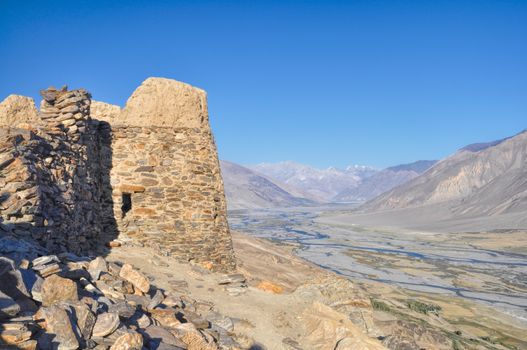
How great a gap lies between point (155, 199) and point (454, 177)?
449 ft

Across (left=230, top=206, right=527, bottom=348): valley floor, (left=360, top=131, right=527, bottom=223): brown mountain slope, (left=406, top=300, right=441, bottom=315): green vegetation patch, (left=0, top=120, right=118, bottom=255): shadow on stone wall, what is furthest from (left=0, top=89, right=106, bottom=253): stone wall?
(left=360, top=131, right=527, bottom=223): brown mountain slope

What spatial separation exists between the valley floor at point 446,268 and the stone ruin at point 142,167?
2021 centimetres

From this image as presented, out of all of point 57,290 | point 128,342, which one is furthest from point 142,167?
point 128,342

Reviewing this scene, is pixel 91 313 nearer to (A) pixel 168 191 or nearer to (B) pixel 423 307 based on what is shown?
(A) pixel 168 191

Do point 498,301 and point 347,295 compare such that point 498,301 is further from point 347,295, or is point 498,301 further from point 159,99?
point 159,99

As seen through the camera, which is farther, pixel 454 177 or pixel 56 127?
pixel 454 177

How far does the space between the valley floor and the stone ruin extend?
2021 cm

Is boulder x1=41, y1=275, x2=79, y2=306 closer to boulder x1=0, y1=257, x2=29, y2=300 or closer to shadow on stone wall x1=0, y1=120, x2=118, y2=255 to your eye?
boulder x1=0, y1=257, x2=29, y2=300

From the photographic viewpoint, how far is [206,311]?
7609 mm

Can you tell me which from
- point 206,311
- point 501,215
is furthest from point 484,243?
point 206,311

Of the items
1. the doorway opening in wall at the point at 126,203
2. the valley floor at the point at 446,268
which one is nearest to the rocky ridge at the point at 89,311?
the doorway opening in wall at the point at 126,203

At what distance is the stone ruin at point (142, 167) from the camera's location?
9.47m

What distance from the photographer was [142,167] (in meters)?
11.4

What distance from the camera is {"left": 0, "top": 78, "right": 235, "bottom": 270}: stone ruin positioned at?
9469 millimetres
